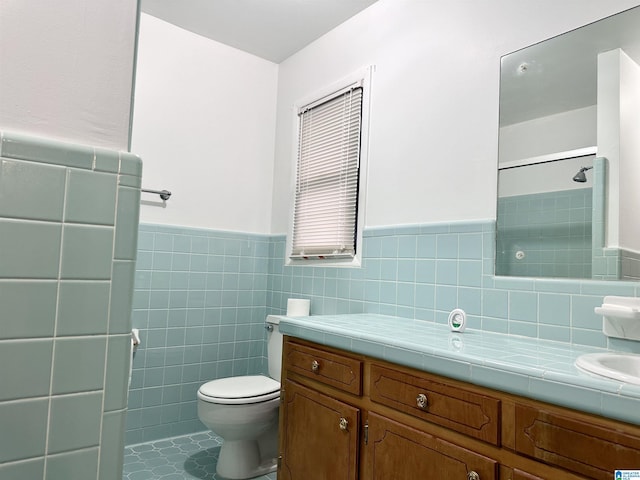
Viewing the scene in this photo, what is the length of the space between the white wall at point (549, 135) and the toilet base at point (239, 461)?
1.99 metres

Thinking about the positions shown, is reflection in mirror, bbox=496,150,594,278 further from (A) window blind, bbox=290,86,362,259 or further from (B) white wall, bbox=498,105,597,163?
(A) window blind, bbox=290,86,362,259

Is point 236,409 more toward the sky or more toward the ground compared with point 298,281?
more toward the ground

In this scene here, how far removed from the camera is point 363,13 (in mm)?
2631

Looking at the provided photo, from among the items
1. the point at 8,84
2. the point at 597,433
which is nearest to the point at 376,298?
the point at 597,433

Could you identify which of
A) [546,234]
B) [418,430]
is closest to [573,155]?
[546,234]

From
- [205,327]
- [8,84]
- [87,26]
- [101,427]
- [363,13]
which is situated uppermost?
[363,13]

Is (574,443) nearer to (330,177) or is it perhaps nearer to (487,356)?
(487,356)

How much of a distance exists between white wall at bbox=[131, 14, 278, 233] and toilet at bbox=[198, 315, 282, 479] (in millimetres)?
1176

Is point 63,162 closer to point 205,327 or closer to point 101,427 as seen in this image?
point 101,427

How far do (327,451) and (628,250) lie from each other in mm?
1336

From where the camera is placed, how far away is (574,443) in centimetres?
104

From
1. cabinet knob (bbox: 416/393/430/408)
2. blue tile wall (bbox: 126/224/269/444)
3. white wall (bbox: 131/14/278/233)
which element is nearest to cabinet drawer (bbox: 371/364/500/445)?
cabinet knob (bbox: 416/393/430/408)

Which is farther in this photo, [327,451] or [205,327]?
[205,327]

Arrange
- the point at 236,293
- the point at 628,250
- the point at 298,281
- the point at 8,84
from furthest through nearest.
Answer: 1. the point at 236,293
2. the point at 298,281
3. the point at 628,250
4. the point at 8,84
